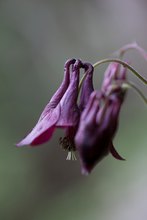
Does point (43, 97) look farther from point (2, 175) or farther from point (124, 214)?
point (124, 214)

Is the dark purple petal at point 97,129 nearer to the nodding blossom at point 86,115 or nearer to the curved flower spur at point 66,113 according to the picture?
the nodding blossom at point 86,115

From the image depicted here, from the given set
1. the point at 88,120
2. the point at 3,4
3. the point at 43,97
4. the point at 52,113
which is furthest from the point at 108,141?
the point at 3,4

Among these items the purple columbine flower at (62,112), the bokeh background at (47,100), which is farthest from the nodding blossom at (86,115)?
the bokeh background at (47,100)

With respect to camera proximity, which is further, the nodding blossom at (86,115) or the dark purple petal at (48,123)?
the dark purple petal at (48,123)

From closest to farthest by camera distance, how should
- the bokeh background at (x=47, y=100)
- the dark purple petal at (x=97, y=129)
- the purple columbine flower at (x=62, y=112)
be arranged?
the dark purple petal at (x=97, y=129) < the purple columbine flower at (x=62, y=112) < the bokeh background at (x=47, y=100)

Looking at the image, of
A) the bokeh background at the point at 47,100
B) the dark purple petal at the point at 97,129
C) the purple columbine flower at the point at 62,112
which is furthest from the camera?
the bokeh background at the point at 47,100
